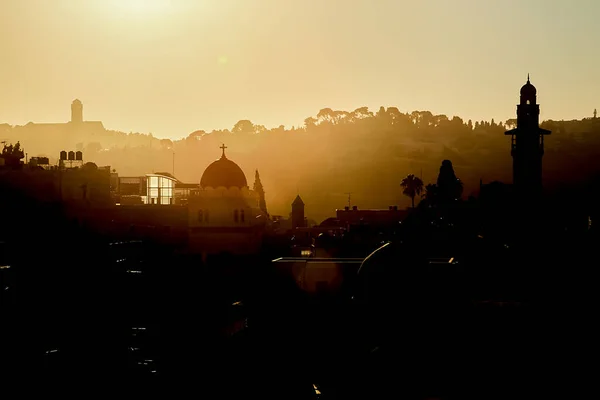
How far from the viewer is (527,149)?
191ft

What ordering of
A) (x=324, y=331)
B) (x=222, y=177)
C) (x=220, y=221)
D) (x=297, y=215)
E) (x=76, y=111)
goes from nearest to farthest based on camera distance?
1. (x=324, y=331)
2. (x=220, y=221)
3. (x=222, y=177)
4. (x=297, y=215)
5. (x=76, y=111)

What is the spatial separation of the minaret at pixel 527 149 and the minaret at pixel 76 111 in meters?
151

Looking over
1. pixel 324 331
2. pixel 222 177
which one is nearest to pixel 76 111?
pixel 222 177

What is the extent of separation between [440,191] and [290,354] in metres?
45.0

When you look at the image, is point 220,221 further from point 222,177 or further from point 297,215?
point 297,215

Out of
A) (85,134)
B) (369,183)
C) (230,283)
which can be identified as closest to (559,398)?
(230,283)

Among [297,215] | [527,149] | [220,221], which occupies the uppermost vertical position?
[527,149]

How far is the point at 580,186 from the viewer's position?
406ft

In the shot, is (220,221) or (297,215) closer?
(220,221)

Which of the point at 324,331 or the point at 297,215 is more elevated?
the point at 297,215

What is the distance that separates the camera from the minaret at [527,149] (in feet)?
189

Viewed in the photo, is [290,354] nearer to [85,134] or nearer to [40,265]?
[40,265]

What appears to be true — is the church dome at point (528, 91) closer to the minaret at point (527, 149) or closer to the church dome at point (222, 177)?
the minaret at point (527, 149)

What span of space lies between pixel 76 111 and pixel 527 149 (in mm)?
153491
